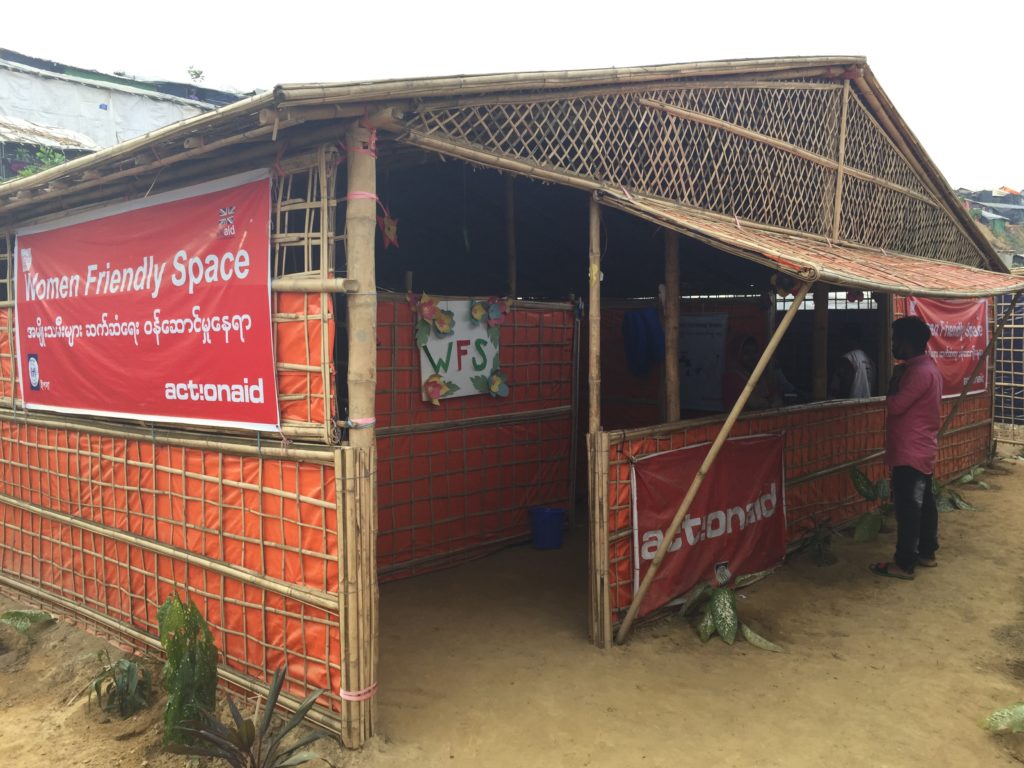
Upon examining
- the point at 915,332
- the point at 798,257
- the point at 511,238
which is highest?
the point at 511,238

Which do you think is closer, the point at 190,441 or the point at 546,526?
the point at 190,441

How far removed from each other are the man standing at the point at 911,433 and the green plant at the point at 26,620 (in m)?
5.91

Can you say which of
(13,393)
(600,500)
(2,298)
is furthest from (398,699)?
(2,298)

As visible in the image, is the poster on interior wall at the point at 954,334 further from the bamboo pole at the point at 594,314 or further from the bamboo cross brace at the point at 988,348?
the bamboo pole at the point at 594,314

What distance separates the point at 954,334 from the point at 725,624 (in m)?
5.51

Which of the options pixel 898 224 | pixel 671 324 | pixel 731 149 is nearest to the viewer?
pixel 671 324

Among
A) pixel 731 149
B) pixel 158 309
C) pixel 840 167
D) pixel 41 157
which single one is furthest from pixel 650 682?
pixel 41 157

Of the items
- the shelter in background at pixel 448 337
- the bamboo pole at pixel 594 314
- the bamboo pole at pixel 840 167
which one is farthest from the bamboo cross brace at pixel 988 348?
the bamboo pole at pixel 594 314

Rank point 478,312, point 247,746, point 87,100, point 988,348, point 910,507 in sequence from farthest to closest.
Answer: point 87,100 → point 988,348 → point 478,312 → point 910,507 → point 247,746

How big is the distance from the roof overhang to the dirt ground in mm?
2111

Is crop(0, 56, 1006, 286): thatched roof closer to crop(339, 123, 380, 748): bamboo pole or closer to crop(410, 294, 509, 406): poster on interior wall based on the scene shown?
crop(339, 123, 380, 748): bamboo pole

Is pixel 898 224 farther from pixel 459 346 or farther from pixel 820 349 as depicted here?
pixel 459 346

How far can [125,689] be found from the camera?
12.2ft

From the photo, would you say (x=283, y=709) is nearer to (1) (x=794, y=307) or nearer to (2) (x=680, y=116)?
(1) (x=794, y=307)
